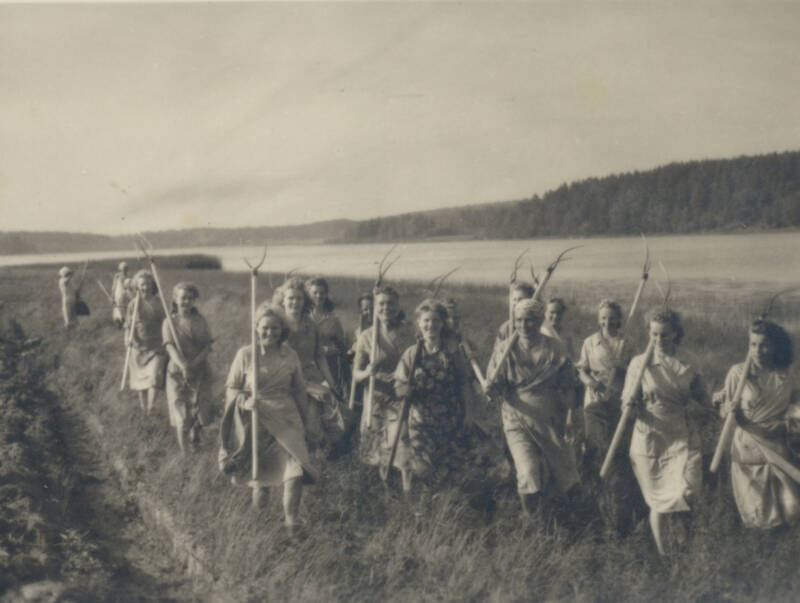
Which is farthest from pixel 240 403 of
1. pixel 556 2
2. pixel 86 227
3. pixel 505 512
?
pixel 556 2

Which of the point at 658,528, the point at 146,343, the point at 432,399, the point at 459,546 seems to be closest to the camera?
the point at 459,546

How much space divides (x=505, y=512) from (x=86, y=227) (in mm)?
4486

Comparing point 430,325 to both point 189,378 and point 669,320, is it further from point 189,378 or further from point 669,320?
point 189,378

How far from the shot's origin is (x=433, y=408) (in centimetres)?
469

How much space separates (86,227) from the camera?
5.83 m

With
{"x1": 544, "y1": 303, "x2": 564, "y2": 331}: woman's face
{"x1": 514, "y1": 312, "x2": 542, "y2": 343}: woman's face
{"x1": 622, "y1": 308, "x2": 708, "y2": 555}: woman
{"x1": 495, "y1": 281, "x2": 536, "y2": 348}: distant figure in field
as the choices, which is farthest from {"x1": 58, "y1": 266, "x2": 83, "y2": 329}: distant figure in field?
{"x1": 622, "y1": 308, "x2": 708, "y2": 555}: woman

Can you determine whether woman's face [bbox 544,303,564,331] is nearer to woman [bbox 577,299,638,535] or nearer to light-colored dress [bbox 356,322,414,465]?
woman [bbox 577,299,638,535]

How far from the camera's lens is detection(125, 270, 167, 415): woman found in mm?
6617

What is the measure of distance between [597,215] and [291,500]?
3.70m

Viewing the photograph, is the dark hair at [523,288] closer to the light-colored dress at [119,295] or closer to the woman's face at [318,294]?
the woman's face at [318,294]

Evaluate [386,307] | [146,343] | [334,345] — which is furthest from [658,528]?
[146,343]

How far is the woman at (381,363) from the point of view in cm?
491

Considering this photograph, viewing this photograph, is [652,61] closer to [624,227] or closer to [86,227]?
[624,227]

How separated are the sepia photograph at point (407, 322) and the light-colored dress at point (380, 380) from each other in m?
0.03
